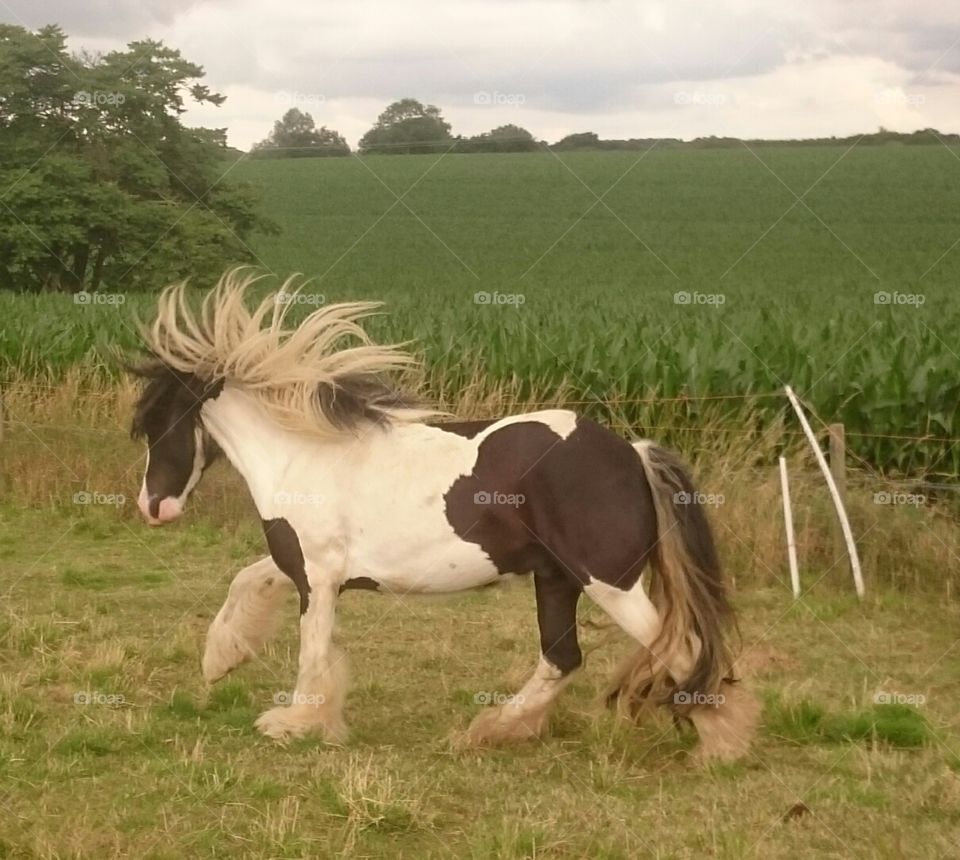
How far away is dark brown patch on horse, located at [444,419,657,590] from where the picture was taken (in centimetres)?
565

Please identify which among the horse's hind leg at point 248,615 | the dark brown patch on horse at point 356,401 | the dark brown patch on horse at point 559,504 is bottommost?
the horse's hind leg at point 248,615

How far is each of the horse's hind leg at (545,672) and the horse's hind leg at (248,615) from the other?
1.11 meters

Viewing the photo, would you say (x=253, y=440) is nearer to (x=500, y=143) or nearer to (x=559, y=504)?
(x=559, y=504)

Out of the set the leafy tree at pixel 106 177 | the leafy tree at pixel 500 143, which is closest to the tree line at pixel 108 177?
the leafy tree at pixel 106 177

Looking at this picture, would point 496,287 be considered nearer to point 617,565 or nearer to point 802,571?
point 802,571

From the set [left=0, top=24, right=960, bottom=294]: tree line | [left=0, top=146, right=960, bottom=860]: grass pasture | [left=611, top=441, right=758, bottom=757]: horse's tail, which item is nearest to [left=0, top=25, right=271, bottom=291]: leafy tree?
[left=0, top=24, right=960, bottom=294]: tree line

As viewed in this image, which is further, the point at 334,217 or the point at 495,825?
the point at 334,217

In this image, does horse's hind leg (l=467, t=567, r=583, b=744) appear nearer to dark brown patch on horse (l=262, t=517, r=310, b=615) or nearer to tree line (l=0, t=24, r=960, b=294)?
dark brown patch on horse (l=262, t=517, r=310, b=615)

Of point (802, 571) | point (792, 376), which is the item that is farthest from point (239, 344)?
point (792, 376)

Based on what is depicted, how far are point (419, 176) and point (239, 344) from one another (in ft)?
195

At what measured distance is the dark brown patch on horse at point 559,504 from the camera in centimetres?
565

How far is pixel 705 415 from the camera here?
11367mm

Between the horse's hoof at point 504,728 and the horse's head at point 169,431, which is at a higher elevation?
the horse's head at point 169,431

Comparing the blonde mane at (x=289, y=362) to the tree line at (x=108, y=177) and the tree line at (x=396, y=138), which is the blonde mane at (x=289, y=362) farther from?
the tree line at (x=396, y=138)
